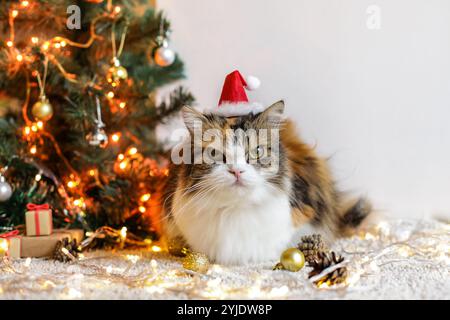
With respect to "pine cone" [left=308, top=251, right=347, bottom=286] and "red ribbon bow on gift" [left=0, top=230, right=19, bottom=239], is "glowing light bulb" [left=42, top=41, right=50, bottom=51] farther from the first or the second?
"pine cone" [left=308, top=251, right=347, bottom=286]

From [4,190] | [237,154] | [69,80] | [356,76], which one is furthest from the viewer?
[356,76]

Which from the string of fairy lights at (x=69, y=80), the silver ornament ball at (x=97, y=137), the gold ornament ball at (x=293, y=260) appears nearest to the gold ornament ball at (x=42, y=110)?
the string of fairy lights at (x=69, y=80)

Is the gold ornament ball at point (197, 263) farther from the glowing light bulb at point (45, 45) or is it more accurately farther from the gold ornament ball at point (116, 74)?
the glowing light bulb at point (45, 45)

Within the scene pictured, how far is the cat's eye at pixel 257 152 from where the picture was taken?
1.22m

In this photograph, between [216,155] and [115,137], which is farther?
[115,137]

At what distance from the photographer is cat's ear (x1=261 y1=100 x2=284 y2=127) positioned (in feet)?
4.17

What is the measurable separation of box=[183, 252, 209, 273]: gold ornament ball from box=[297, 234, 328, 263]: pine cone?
0.84ft

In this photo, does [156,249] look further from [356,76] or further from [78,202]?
[356,76]

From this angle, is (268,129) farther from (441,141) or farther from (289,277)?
(441,141)

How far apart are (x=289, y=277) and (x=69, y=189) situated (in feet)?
2.86

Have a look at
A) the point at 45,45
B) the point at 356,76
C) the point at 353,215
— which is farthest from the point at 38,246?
the point at 356,76

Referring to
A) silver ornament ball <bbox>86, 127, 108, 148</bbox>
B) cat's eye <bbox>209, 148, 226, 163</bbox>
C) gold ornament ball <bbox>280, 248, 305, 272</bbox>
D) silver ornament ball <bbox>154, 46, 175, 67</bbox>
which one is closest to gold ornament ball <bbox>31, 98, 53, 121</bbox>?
silver ornament ball <bbox>86, 127, 108, 148</bbox>

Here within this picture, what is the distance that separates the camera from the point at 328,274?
3.58 ft

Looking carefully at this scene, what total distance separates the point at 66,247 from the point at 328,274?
2.43 feet
